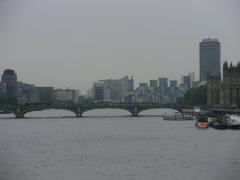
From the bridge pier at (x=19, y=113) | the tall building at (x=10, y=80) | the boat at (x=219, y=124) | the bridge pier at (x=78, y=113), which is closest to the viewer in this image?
the boat at (x=219, y=124)

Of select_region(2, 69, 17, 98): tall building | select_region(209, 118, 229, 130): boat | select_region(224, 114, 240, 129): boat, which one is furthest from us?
select_region(2, 69, 17, 98): tall building

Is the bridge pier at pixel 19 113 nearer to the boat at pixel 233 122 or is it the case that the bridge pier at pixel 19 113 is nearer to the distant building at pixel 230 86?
the distant building at pixel 230 86

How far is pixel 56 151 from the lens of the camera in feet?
113

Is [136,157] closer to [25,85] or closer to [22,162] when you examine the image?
[22,162]

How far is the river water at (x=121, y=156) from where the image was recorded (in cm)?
2622

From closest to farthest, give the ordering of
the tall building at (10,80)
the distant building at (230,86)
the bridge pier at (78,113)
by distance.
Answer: the bridge pier at (78,113) < the distant building at (230,86) < the tall building at (10,80)

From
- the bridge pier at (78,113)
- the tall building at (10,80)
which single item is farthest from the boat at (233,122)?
the tall building at (10,80)

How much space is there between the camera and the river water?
2622cm

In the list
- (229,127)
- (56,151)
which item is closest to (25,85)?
(229,127)

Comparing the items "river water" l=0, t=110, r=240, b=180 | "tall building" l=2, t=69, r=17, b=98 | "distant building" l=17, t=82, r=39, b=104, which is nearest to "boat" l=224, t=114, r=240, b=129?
"river water" l=0, t=110, r=240, b=180

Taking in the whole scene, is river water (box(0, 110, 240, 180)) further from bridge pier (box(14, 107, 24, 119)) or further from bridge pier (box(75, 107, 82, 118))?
bridge pier (box(75, 107, 82, 118))

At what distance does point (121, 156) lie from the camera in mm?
32125

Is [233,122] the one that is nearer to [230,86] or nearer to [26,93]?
[230,86]

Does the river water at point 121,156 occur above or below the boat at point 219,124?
below
